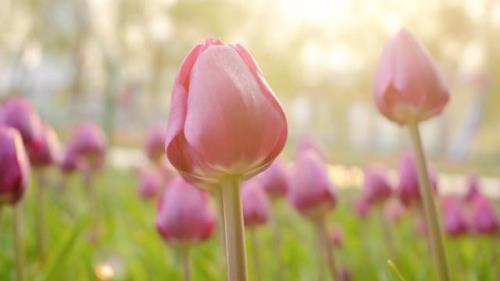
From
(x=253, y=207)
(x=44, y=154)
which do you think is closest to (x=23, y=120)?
(x=44, y=154)

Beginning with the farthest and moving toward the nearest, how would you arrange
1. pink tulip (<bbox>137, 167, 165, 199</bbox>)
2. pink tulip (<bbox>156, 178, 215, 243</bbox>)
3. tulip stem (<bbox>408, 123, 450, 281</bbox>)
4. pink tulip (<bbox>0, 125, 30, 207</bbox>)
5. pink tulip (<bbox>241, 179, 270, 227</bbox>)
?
pink tulip (<bbox>137, 167, 165, 199</bbox>), pink tulip (<bbox>241, 179, 270, 227</bbox>), pink tulip (<bbox>156, 178, 215, 243</bbox>), pink tulip (<bbox>0, 125, 30, 207</bbox>), tulip stem (<bbox>408, 123, 450, 281</bbox>)

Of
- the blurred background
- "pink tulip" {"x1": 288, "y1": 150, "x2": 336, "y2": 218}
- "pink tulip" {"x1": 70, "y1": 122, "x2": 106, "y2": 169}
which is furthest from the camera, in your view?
the blurred background

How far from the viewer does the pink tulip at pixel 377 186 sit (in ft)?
7.39

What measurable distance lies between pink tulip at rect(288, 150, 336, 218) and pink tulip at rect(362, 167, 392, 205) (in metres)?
0.73

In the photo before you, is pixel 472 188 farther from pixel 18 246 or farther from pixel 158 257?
pixel 18 246

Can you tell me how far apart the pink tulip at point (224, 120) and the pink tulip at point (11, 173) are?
564 mm

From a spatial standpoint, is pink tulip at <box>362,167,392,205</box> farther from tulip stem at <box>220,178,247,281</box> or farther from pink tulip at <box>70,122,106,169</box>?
tulip stem at <box>220,178,247,281</box>

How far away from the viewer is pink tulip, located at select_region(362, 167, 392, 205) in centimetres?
225

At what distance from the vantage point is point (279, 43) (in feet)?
100

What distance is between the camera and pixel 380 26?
26.8 meters

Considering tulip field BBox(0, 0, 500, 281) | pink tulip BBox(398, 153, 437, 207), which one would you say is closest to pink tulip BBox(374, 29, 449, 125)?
tulip field BBox(0, 0, 500, 281)

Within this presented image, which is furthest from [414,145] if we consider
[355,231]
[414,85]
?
[355,231]

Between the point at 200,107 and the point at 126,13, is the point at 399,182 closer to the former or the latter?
the point at 200,107

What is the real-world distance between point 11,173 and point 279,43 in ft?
97.3
